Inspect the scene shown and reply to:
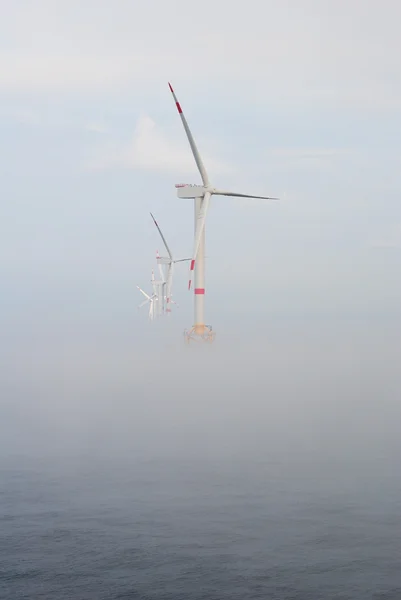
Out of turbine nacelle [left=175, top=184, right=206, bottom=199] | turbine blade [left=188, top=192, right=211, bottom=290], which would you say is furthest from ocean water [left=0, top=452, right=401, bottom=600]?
turbine nacelle [left=175, top=184, right=206, bottom=199]

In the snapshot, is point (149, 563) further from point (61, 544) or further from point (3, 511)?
point (3, 511)

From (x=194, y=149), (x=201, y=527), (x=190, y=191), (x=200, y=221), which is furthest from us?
(x=190, y=191)

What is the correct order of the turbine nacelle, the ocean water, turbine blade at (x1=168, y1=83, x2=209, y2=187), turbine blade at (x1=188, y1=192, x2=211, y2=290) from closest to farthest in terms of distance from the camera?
the ocean water < turbine blade at (x1=168, y1=83, x2=209, y2=187) < turbine blade at (x1=188, y1=192, x2=211, y2=290) < the turbine nacelle

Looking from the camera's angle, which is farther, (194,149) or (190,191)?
(190,191)

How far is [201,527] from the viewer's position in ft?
254

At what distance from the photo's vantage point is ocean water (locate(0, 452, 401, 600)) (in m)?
65.8

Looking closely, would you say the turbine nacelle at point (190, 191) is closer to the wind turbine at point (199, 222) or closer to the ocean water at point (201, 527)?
the wind turbine at point (199, 222)

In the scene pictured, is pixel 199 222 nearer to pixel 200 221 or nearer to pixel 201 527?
pixel 200 221

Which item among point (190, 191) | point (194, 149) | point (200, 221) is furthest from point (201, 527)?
point (190, 191)

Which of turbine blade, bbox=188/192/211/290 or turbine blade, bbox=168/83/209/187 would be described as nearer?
turbine blade, bbox=168/83/209/187

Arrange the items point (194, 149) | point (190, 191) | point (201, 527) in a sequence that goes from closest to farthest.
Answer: point (201, 527) → point (194, 149) → point (190, 191)

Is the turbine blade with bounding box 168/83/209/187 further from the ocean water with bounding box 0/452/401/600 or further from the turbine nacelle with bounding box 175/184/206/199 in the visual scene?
the ocean water with bounding box 0/452/401/600

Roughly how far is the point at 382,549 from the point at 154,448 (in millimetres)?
40011

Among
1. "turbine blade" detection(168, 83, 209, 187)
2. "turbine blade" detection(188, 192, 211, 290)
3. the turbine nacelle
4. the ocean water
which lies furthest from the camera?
the turbine nacelle
